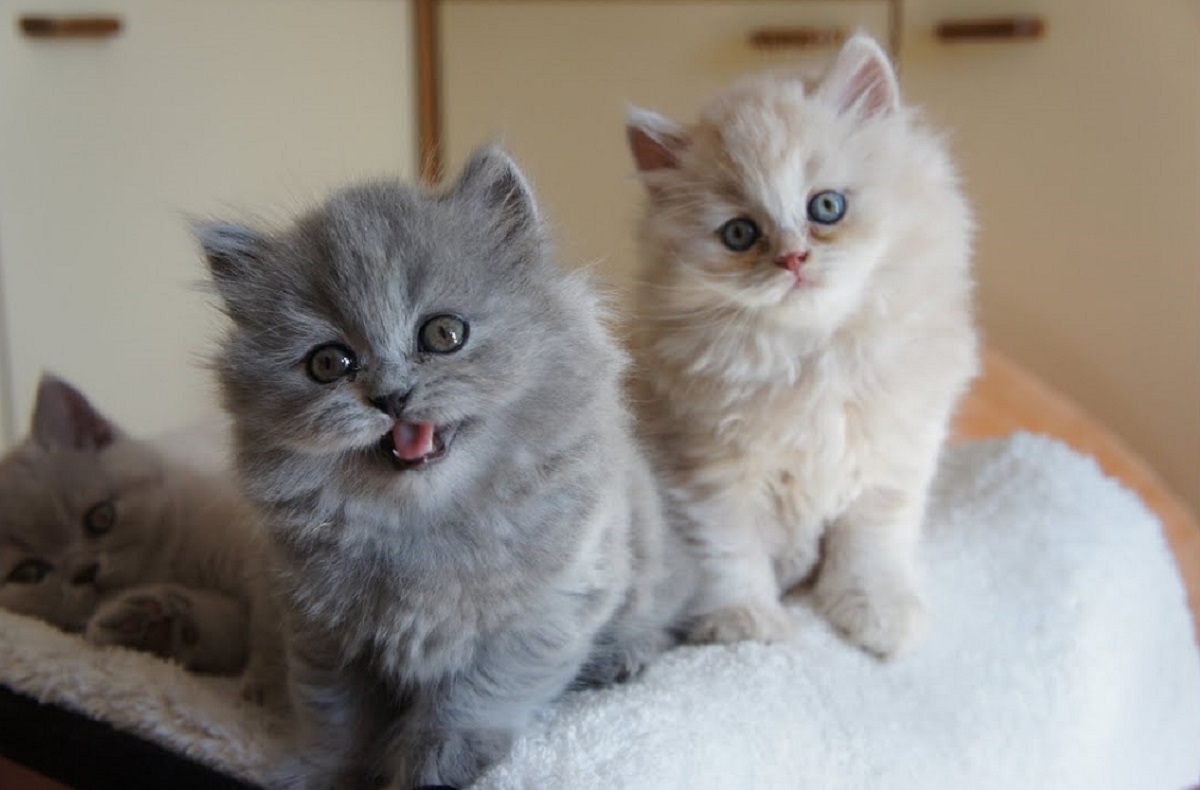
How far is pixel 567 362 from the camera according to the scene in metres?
0.94

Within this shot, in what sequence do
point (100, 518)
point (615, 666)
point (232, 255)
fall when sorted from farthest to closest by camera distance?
point (100, 518) → point (615, 666) → point (232, 255)

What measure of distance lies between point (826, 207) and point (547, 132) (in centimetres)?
137

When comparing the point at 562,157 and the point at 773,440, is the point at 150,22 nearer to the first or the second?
the point at 562,157

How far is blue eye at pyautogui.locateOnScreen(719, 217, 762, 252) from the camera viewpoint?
120cm

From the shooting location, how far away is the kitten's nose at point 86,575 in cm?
129

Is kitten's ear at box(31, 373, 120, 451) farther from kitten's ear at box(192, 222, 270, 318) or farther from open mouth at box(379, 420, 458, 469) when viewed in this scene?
open mouth at box(379, 420, 458, 469)

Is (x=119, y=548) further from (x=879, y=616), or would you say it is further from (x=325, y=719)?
(x=879, y=616)

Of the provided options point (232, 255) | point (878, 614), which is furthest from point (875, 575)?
point (232, 255)

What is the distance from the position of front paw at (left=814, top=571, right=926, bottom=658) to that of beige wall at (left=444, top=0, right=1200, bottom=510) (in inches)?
28.7

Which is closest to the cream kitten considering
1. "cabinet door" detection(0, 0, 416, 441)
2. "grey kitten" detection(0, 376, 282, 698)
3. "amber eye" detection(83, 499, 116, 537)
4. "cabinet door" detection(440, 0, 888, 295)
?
"grey kitten" detection(0, 376, 282, 698)

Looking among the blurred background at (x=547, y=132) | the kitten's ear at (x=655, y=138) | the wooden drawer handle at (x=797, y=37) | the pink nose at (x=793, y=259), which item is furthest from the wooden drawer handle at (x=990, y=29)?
the pink nose at (x=793, y=259)

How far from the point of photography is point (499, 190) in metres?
0.97

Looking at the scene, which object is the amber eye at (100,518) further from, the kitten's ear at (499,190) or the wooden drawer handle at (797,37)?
the wooden drawer handle at (797,37)

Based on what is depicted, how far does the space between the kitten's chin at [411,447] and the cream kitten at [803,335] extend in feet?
1.46
